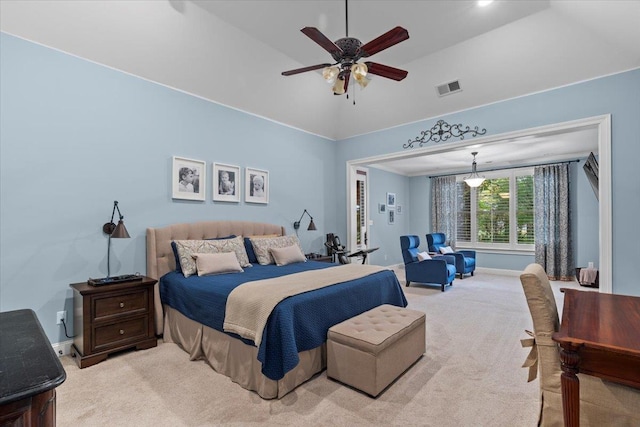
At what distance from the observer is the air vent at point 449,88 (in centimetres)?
410

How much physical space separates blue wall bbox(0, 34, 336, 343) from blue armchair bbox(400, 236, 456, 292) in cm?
366

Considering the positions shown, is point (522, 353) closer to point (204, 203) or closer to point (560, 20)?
point (560, 20)

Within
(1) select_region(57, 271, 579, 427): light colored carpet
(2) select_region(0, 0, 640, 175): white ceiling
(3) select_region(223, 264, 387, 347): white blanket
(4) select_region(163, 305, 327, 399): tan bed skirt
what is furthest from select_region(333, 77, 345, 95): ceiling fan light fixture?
(1) select_region(57, 271, 579, 427): light colored carpet

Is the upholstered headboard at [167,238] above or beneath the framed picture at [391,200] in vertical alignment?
beneath

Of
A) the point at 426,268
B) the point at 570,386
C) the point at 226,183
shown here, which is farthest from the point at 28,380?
the point at 426,268

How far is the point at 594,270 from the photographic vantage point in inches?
229

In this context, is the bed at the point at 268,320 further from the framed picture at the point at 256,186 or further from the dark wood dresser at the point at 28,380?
the dark wood dresser at the point at 28,380

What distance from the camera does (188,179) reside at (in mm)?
3922

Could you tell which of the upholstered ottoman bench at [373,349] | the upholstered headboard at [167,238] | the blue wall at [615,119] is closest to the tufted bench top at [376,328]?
the upholstered ottoman bench at [373,349]

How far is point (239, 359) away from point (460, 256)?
559 cm

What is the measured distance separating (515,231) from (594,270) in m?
1.70

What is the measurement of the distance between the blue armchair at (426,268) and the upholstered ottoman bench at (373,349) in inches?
123

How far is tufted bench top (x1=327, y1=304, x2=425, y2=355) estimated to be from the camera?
2275mm

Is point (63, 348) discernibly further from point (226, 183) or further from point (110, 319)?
point (226, 183)
